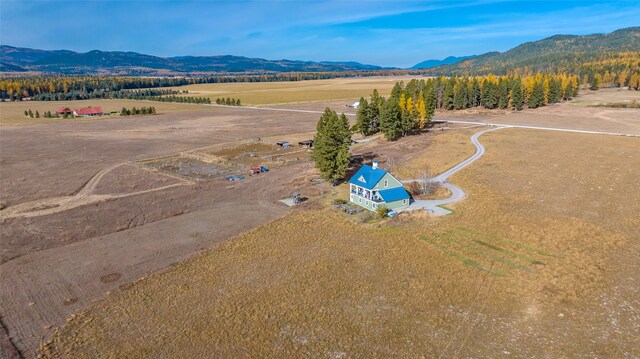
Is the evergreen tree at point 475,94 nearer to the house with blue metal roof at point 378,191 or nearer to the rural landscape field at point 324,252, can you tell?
A: the rural landscape field at point 324,252

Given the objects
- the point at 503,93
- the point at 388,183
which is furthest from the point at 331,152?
the point at 503,93

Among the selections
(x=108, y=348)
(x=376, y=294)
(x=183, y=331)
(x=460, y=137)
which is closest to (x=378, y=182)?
(x=376, y=294)

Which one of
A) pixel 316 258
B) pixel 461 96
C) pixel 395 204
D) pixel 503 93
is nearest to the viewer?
pixel 316 258

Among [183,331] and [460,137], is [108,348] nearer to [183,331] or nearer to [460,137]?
[183,331]

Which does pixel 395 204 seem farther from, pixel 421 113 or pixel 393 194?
pixel 421 113

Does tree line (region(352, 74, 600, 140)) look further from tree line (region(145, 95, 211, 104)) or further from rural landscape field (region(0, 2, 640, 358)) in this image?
tree line (region(145, 95, 211, 104))

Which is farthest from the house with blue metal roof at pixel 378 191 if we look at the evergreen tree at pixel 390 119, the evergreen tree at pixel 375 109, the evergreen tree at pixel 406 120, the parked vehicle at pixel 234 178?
the evergreen tree at pixel 375 109
